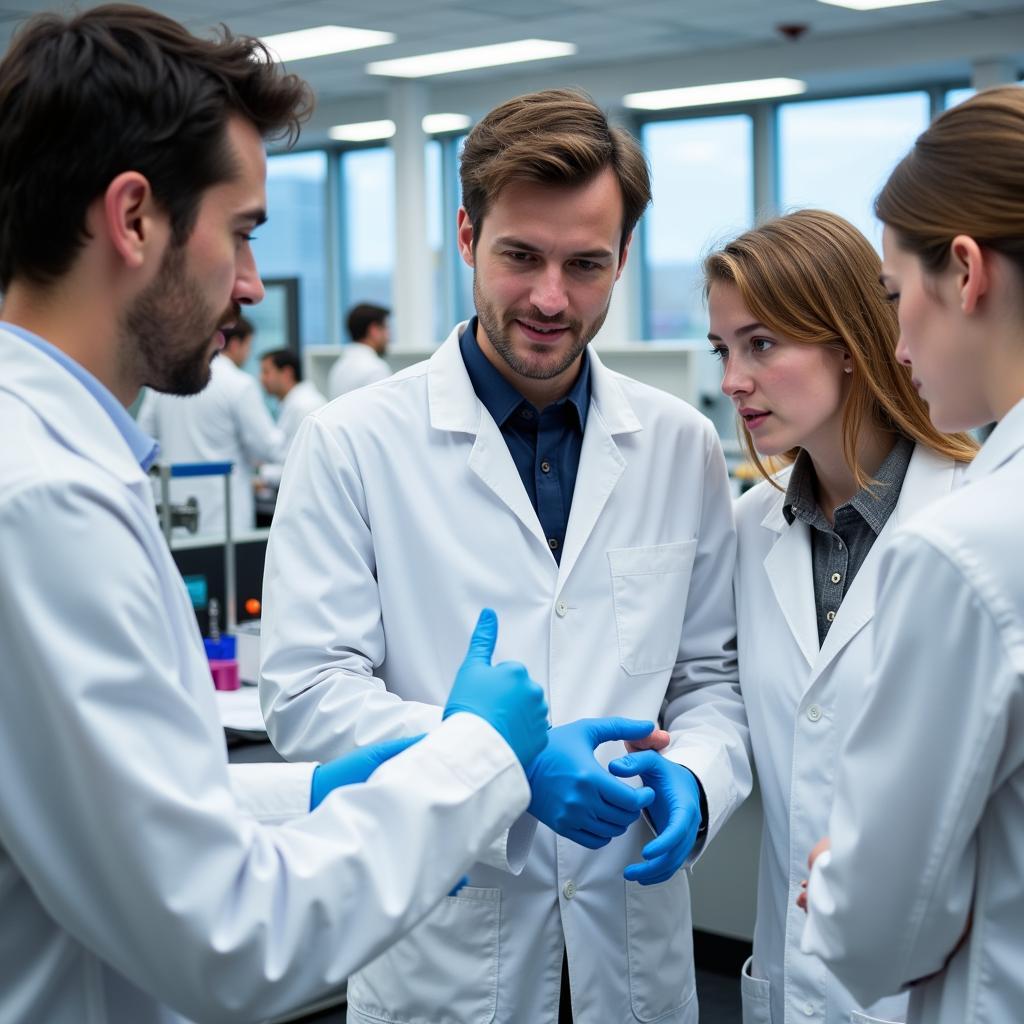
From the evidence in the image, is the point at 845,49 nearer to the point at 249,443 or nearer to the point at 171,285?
the point at 249,443

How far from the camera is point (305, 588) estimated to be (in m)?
1.37

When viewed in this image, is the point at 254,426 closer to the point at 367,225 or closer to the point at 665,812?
the point at 367,225

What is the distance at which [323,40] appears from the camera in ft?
21.6

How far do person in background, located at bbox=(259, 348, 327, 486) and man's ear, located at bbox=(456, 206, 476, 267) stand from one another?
10.9 feet

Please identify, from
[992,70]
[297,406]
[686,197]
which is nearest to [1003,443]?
[297,406]

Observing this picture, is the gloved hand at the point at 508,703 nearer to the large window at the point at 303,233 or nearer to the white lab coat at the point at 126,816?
the white lab coat at the point at 126,816

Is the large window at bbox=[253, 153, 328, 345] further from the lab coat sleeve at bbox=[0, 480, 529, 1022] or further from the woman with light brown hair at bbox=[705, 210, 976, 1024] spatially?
the lab coat sleeve at bbox=[0, 480, 529, 1022]

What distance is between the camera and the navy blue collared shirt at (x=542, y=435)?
149 centimetres

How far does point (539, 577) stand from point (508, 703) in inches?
15.7

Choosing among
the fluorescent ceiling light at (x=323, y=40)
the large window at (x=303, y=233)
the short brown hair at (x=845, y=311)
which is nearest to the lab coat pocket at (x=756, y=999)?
the short brown hair at (x=845, y=311)

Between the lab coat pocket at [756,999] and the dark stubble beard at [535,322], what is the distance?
0.72 meters

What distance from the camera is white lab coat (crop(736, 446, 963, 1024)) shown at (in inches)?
52.8

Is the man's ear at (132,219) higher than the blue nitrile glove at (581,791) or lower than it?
higher

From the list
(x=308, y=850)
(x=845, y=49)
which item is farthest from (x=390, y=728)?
(x=845, y=49)
